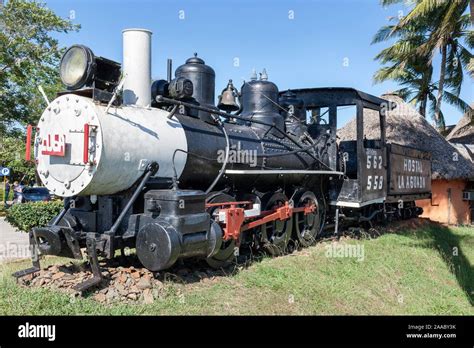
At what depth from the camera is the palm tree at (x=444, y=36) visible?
17977mm

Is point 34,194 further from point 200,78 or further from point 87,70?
point 87,70

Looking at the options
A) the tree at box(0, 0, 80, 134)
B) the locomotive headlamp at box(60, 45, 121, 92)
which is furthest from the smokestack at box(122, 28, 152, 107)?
the tree at box(0, 0, 80, 134)

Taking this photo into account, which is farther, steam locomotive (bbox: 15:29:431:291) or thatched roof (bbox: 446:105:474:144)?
thatched roof (bbox: 446:105:474:144)

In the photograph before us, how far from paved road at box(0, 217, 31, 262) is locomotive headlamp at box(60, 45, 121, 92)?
371 centimetres

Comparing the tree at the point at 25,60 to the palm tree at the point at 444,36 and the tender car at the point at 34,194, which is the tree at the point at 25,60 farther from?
the palm tree at the point at 444,36

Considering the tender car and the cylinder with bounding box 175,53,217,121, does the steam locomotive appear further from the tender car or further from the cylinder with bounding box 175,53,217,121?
the tender car

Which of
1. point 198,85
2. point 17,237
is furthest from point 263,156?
point 17,237

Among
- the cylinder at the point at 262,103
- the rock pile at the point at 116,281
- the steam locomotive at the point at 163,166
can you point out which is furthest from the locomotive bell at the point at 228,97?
the rock pile at the point at 116,281

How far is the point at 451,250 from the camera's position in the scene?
9.95 meters

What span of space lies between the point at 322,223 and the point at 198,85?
3915mm

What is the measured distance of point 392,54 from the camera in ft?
73.6

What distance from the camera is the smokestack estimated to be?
527 cm

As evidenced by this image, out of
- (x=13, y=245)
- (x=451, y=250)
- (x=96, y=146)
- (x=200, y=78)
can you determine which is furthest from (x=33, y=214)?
(x=451, y=250)
